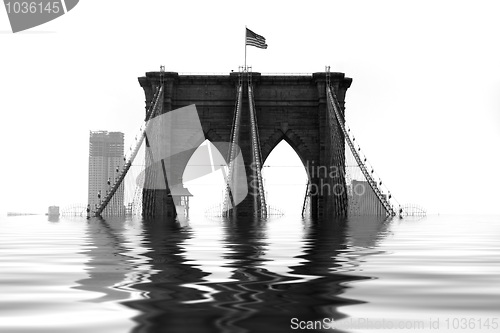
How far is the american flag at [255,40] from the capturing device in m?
52.4

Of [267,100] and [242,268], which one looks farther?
[267,100]

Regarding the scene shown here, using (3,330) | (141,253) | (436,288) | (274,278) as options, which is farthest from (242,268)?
(3,330)

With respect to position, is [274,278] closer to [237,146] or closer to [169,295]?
[169,295]

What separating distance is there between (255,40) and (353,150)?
12.3m

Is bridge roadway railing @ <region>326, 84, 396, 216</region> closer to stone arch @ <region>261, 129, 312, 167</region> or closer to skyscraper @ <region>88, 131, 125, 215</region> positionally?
stone arch @ <region>261, 129, 312, 167</region>

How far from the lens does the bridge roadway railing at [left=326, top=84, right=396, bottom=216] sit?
45.2 metres

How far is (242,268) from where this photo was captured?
8.10 meters

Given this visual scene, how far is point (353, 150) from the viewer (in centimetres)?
4691

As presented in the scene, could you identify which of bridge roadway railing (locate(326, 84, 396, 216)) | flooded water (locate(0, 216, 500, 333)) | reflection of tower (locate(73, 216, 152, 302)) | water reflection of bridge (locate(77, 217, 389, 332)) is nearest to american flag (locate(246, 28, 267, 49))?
bridge roadway railing (locate(326, 84, 396, 216))

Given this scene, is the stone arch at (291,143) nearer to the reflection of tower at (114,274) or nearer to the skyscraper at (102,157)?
the reflection of tower at (114,274)

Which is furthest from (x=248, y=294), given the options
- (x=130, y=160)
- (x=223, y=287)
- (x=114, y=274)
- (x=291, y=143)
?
(x=291, y=143)

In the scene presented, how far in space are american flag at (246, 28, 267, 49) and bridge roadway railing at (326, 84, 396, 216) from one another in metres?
6.85

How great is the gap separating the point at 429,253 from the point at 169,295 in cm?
707

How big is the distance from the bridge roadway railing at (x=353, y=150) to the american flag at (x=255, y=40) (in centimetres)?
685
